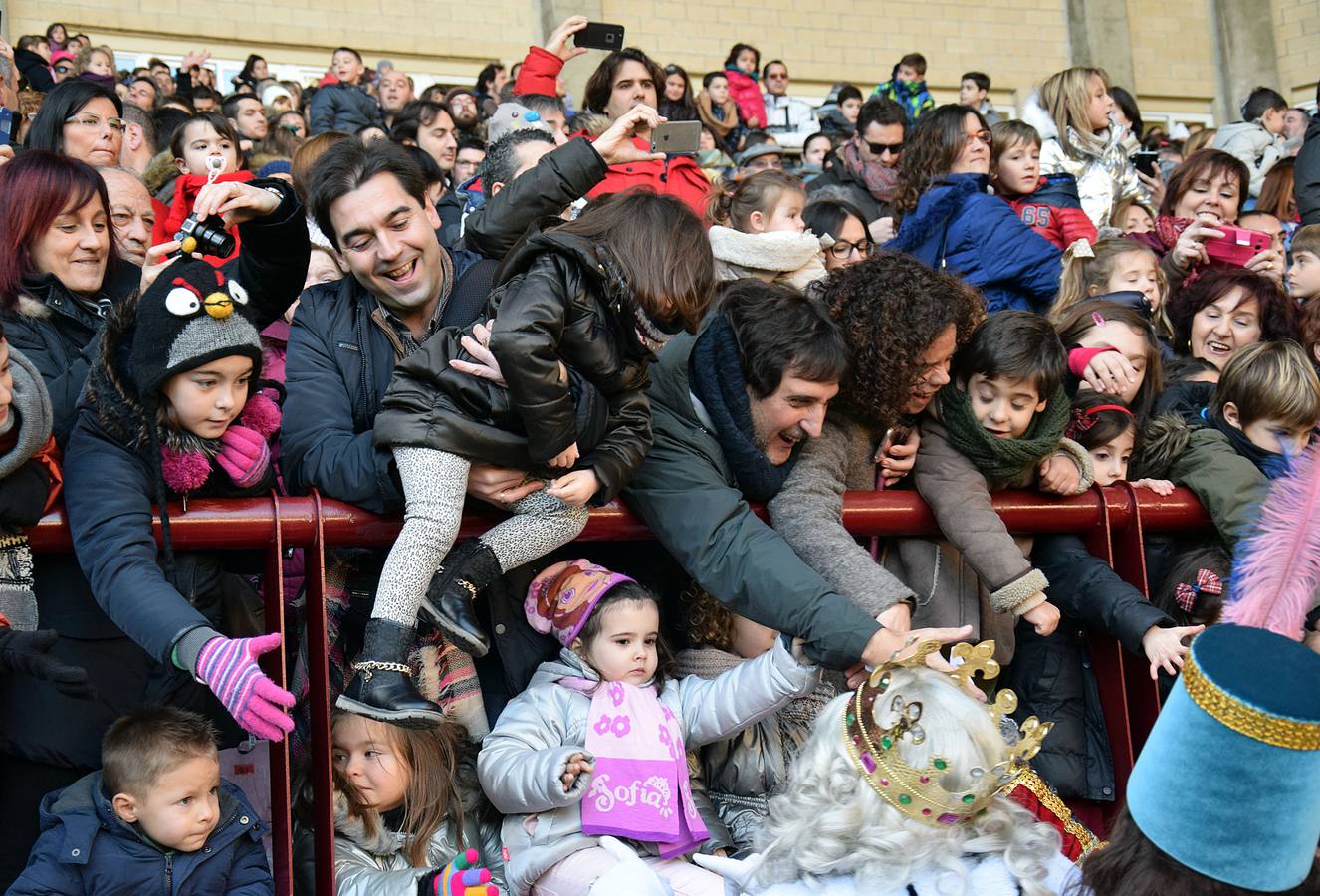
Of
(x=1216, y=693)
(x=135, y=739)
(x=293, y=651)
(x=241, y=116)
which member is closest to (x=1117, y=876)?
(x=1216, y=693)

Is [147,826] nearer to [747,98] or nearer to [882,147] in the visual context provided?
[882,147]

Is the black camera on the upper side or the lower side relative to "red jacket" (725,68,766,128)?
lower

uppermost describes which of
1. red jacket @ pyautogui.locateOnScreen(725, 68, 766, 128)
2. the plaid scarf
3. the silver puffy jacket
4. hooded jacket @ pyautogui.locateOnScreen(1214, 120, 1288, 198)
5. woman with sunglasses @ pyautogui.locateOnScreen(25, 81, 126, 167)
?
red jacket @ pyautogui.locateOnScreen(725, 68, 766, 128)

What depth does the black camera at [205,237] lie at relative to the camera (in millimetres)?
3708

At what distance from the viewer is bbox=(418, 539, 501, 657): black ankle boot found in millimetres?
3477

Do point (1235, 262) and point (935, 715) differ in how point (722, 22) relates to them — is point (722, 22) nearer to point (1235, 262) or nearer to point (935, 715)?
point (1235, 262)

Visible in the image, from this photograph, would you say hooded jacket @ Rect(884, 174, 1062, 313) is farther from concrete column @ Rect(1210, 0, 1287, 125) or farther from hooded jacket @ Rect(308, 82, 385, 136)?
concrete column @ Rect(1210, 0, 1287, 125)

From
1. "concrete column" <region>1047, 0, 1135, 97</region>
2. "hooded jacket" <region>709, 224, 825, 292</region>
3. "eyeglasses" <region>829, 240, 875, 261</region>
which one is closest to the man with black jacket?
"hooded jacket" <region>709, 224, 825, 292</region>

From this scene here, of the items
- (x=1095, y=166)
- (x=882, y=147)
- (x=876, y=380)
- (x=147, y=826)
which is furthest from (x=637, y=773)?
(x=882, y=147)

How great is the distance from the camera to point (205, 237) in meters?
3.74

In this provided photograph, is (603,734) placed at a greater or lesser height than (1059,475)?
lesser

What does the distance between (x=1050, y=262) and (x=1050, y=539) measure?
165 cm

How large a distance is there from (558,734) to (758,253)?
2.12m

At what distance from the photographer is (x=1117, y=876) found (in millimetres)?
2184
